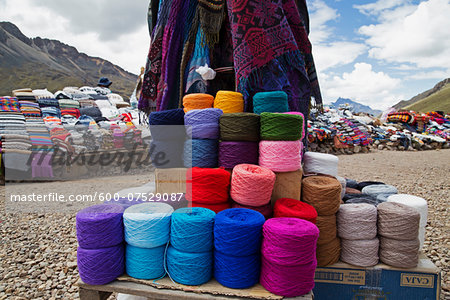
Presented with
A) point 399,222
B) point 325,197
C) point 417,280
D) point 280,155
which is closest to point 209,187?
point 280,155

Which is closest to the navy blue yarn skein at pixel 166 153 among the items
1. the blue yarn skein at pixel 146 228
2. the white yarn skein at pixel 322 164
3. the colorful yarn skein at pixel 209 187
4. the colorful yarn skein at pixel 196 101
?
the colorful yarn skein at pixel 209 187

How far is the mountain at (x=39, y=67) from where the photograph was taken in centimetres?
2578

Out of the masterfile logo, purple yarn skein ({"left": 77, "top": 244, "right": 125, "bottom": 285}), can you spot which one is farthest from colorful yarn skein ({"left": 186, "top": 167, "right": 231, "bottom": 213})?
the masterfile logo

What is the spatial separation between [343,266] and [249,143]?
38.4 inches

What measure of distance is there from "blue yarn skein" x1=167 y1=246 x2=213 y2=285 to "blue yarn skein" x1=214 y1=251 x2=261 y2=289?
0.23ft

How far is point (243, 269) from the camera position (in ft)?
4.07

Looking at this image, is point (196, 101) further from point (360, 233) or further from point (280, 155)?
point (360, 233)

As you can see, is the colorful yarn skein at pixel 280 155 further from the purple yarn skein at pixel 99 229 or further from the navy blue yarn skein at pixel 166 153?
the purple yarn skein at pixel 99 229

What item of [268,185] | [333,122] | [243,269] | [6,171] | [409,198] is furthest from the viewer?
[333,122]

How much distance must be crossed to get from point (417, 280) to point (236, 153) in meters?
1.37

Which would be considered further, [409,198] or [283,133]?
[409,198]

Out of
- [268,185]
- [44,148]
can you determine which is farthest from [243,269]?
[44,148]

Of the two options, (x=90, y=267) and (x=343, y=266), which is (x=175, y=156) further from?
(x=343, y=266)

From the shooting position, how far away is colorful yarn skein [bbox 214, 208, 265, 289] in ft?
4.00
